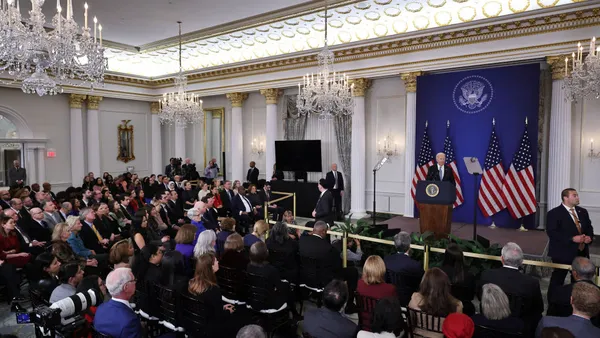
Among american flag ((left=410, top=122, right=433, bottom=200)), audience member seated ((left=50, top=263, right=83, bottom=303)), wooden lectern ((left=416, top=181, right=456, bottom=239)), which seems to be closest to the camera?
audience member seated ((left=50, top=263, right=83, bottom=303))

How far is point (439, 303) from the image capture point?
284 centimetres

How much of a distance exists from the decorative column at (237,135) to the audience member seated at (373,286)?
11.0 metres

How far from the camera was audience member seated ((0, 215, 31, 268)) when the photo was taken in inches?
203

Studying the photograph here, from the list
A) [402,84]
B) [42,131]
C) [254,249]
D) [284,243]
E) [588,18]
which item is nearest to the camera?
[254,249]

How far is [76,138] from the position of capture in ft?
45.0

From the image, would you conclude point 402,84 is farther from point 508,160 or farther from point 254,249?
point 254,249

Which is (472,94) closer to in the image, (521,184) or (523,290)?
(521,184)

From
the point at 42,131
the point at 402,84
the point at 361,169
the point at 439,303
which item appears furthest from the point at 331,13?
the point at 42,131

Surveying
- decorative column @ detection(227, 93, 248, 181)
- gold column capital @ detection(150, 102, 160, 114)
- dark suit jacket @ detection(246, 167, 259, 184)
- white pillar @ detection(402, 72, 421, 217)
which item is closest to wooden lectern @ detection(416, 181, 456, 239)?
white pillar @ detection(402, 72, 421, 217)

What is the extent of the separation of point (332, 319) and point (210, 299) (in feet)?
3.49

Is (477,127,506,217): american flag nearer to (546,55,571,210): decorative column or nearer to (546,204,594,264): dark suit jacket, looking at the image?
(546,55,571,210): decorative column

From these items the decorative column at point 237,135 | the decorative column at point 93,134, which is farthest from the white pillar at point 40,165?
Answer: the decorative column at point 237,135

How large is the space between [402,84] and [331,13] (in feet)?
9.07

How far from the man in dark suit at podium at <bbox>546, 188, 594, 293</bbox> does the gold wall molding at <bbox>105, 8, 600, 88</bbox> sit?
16.5ft
